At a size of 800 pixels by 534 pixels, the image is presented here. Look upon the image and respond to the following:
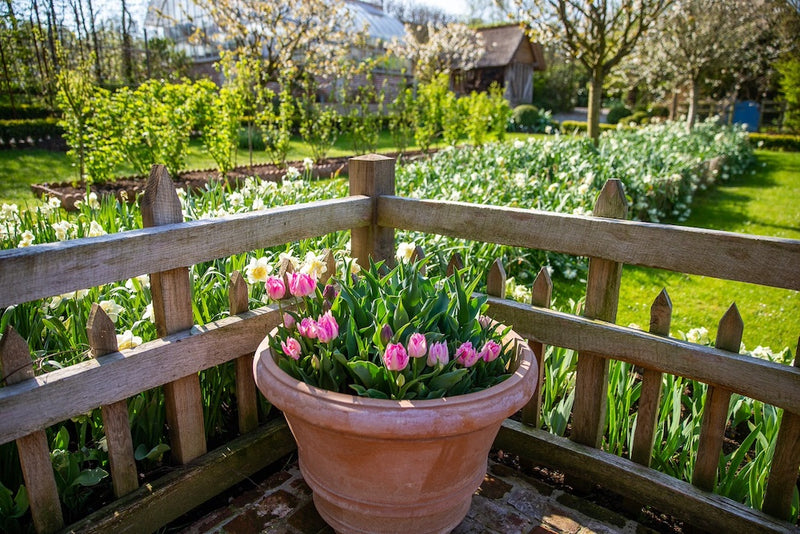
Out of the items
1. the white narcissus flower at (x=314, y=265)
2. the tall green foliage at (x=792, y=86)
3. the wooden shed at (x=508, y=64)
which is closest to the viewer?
the white narcissus flower at (x=314, y=265)

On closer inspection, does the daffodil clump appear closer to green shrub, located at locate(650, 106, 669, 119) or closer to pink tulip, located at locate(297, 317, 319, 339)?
pink tulip, located at locate(297, 317, 319, 339)

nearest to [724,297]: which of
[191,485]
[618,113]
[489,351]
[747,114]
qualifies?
[489,351]

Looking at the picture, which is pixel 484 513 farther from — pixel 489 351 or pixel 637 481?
pixel 489 351

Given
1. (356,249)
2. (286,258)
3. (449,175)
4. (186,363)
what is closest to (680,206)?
(449,175)

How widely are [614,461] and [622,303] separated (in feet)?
9.42

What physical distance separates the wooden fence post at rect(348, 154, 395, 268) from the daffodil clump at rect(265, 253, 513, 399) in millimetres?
775

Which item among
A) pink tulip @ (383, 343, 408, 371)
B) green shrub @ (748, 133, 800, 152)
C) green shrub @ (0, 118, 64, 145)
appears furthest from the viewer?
green shrub @ (748, 133, 800, 152)

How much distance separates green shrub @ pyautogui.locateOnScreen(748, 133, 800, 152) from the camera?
61.8 ft

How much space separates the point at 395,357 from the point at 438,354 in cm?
14

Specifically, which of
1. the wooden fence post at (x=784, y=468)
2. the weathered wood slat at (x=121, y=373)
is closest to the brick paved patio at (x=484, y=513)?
the wooden fence post at (x=784, y=468)

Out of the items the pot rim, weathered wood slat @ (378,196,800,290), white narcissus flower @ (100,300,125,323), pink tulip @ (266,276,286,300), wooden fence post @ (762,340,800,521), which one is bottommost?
wooden fence post @ (762,340,800,521)

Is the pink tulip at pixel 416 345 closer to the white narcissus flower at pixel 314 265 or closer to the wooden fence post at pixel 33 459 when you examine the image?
the white narcissus flower at pixel 314 265

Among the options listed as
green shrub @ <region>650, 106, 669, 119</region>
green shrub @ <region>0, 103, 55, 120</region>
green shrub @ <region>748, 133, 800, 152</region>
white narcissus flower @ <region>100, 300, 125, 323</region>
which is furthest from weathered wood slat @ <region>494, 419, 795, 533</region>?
green shrub @ <region>650, 106, 669, 119</region>

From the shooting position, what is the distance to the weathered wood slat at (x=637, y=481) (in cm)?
190
